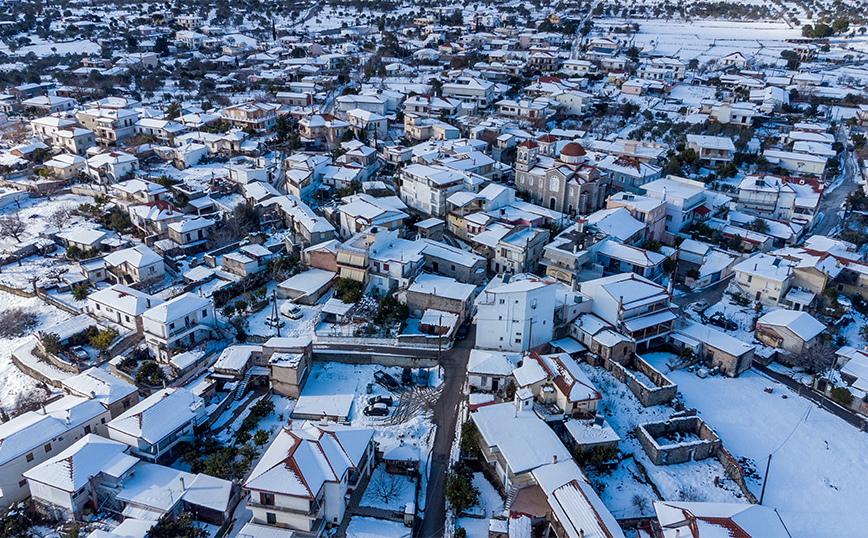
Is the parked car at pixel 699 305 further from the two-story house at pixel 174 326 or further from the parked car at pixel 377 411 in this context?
the two-story house at pixel 174 326

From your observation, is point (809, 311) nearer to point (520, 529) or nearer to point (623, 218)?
point (623, 218)

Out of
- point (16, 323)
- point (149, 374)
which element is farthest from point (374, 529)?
point (16, 323)

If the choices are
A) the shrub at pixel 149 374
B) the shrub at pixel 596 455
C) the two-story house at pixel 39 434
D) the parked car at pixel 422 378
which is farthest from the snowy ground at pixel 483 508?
the shrub at pixel 149 374

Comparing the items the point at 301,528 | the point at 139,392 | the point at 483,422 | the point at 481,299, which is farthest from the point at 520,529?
the point at 139,392

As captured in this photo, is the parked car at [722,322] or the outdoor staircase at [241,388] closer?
the outdoor staircase at [241,388]

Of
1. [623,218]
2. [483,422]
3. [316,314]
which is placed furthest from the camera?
[623,218]

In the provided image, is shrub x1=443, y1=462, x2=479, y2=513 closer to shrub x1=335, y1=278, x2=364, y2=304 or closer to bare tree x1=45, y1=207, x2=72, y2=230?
shrub x1=335, y1=278, x2=364, y2=304
